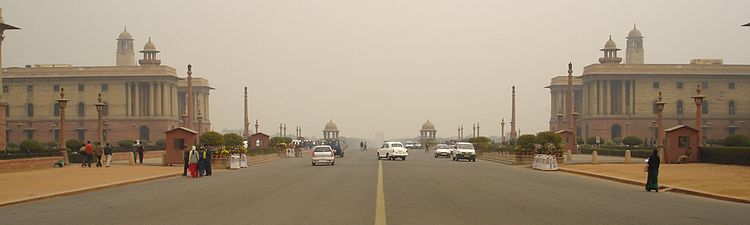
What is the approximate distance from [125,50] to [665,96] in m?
89.0

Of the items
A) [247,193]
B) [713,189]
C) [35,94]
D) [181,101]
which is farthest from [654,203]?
[181,101]

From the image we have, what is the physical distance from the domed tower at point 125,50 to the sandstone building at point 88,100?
20513 millimetres

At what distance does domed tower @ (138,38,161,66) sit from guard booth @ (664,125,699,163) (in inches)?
3956

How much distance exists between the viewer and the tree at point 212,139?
1809 inches

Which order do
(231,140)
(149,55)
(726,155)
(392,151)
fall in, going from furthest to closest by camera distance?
(149,55) < (392,151) < (231,140) < (726,155)

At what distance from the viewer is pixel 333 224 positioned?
1445 centimetres

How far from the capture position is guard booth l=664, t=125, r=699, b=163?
4259cm

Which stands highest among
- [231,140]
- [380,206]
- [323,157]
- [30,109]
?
[30,109]

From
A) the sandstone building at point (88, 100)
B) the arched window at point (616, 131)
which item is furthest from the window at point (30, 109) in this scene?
the arched window at point (616, 131)

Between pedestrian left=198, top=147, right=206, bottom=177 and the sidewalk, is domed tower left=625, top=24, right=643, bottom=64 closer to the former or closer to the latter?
the sidewalk

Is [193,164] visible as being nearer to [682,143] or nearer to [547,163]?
[547,163]

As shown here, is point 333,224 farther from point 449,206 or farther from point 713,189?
point 713,189

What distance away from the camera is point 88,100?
394 ft

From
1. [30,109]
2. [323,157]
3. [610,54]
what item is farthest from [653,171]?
[610,54]
